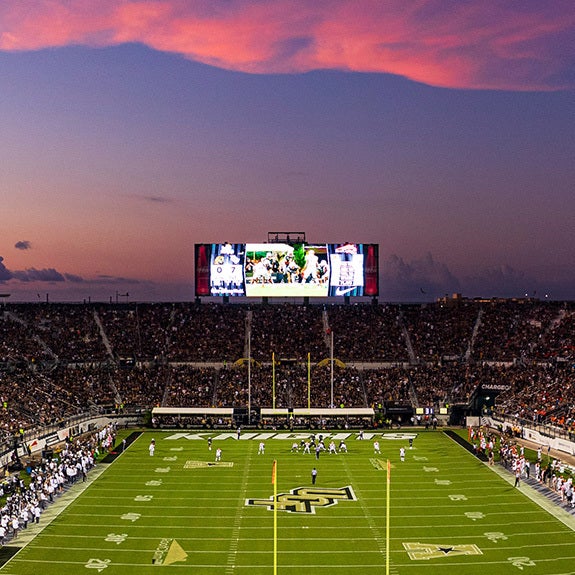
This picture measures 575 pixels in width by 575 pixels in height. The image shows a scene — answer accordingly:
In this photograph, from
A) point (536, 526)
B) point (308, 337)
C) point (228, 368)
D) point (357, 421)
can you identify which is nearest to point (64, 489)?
point (536, 526)

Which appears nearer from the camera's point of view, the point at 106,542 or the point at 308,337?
the point at 106,542

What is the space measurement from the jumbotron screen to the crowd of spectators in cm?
444

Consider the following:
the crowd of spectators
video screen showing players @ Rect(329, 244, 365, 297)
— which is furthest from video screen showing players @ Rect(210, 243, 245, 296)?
video screen showing players @ Rect(329, 244, 365, 297)

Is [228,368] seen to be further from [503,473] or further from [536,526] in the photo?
[536,526]

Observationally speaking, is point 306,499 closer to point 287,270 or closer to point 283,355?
point 283,355

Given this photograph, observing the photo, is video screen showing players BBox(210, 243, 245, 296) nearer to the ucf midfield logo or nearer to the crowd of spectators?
the crowd of spectators

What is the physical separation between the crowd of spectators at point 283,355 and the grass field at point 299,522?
1513 cm

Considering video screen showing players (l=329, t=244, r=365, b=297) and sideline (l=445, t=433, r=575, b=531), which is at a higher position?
video screen showing players (l=329, t=244, r=365, b=297)

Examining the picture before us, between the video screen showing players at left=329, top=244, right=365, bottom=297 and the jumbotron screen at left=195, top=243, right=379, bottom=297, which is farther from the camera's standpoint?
the video screen showing players at left=329, top=244, right=365, bottom=297

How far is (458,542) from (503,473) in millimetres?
12530

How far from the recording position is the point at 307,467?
126 ft

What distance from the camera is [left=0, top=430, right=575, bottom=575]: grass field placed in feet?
77.5

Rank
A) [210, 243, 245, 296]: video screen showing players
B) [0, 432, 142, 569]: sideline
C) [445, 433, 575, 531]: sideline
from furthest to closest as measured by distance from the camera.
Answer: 1. [210, 243, 245, 296]: video screen showing players
2. [445, 433, 575, 531]: sideline
3. [0, 432, 142, 569]: sideline

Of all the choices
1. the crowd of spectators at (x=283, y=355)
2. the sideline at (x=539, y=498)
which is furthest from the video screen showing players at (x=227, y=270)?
the sideline at (x=539, y=498)
